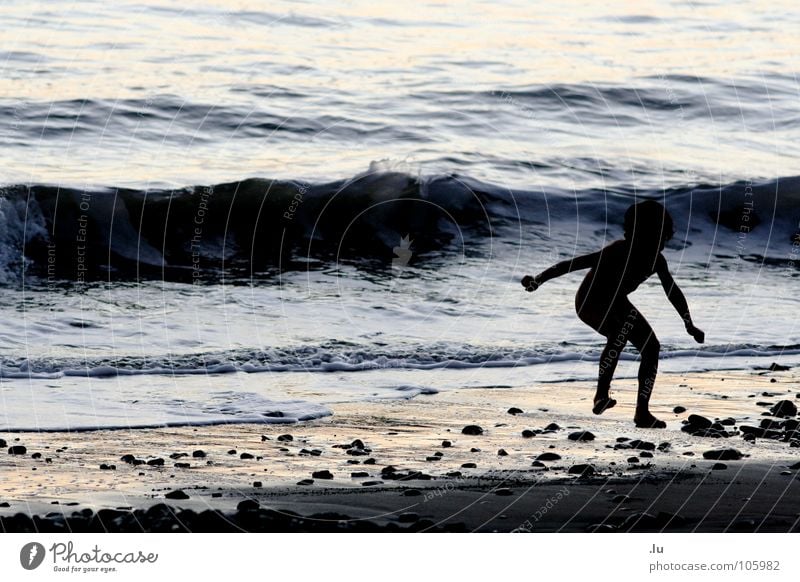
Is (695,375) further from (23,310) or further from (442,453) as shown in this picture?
(23,310)

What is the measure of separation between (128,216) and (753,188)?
14.1m

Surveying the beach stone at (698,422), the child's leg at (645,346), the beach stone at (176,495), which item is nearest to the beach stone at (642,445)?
the child's leg at (645,346)

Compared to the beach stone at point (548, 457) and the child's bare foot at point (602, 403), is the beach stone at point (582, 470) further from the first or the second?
the child's bare foot at point (602, 403)

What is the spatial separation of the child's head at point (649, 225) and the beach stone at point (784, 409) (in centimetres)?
347

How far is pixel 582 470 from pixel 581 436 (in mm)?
1228

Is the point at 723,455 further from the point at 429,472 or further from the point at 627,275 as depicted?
the point at 429,472

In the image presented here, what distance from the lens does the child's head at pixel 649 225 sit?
30.4 feet

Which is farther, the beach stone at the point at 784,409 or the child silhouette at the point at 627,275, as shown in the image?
the beach stone at the point at 784,409

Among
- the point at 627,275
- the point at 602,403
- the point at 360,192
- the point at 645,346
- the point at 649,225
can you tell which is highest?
the point at 649,225

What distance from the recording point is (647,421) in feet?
37.2

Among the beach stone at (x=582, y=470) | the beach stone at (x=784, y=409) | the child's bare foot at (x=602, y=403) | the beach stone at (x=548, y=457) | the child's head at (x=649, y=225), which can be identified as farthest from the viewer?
the beach stone at (x=784, y=409)

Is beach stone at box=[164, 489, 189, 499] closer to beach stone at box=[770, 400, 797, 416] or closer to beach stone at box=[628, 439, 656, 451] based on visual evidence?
beach stone at box=[628, 439, 656, 451]

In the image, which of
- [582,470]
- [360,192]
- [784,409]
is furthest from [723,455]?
[360,192]

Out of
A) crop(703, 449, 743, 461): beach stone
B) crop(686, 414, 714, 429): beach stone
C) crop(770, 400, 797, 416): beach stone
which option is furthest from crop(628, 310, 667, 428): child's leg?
crop(770, 400, 797, 416): beach stone
